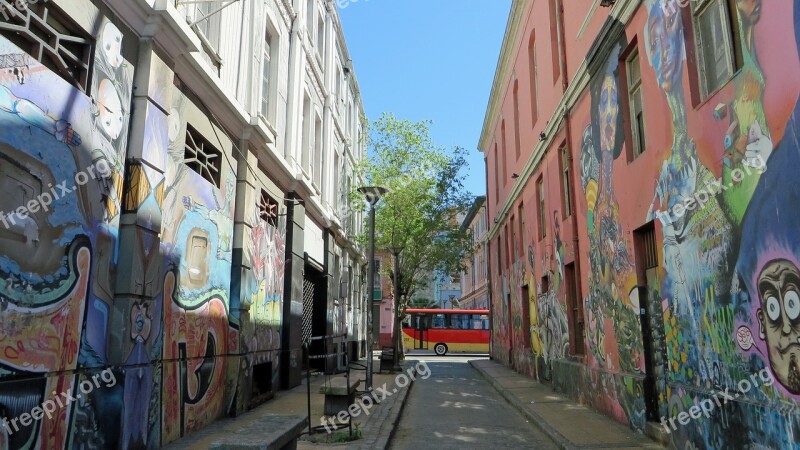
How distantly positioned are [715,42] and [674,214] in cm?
208

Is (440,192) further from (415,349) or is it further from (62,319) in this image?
(62,319)

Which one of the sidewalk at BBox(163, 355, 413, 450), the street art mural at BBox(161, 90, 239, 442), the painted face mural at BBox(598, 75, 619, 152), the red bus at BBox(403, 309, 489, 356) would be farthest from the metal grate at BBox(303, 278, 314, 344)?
the red bus at BBox(403, 309, 489, 356)

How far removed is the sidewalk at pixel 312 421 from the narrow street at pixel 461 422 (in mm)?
244

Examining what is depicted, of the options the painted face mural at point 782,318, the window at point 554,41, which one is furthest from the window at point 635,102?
the window at point 554,41

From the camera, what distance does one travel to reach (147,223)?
21.7ft

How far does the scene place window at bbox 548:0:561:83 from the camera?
1372 centimetres

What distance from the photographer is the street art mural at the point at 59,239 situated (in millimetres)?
4637

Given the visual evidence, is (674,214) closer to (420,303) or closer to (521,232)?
(521,232)

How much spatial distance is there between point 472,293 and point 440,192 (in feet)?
78.1

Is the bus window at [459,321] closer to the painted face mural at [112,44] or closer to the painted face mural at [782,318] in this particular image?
the painted face mural at [782,318]

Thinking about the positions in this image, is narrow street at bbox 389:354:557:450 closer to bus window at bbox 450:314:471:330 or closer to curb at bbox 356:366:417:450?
curb at bbox 356:366:417:450

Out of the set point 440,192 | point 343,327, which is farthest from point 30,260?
point 440,192

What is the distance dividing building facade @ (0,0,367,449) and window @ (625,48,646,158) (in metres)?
6.41

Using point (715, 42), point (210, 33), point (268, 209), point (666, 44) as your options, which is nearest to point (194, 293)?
point (268, 209)
